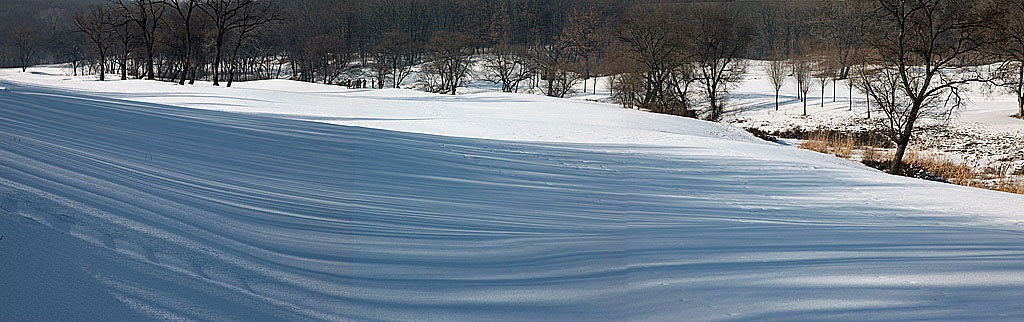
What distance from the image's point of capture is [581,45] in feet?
207

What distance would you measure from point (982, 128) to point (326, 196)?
30990 millimetres

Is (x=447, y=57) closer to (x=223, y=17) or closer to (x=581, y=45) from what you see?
(x=581, y=45)

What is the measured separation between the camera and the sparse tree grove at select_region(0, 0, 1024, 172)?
16.8 m

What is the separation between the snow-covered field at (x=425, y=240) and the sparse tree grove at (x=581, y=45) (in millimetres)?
11709

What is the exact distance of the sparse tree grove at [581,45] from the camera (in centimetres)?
1678

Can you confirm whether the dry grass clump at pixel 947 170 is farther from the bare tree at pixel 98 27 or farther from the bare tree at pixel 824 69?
the bare tree at pixel 98 27

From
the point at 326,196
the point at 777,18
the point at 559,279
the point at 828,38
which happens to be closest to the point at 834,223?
the point at 559,279

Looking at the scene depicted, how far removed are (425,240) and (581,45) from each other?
61.2 meters

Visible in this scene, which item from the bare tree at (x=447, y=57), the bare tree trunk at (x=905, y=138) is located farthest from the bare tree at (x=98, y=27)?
the bare tree trunk at (x=905, y=138)

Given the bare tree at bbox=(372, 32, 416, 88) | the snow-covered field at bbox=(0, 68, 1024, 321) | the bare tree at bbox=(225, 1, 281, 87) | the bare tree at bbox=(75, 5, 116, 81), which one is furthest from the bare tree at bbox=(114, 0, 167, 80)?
the snow-covered field at bbox=(0, 68, 1024, 321)

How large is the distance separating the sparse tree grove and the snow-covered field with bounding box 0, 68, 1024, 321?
11709 mm

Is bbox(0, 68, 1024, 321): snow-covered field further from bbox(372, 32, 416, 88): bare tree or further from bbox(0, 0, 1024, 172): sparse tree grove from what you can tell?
bbox(372, 32, 416, 88): bare tree

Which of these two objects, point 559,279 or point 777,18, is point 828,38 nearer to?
point 777,18

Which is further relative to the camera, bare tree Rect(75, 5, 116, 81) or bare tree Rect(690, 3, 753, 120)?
bare tree Rect(75, 5, 116, 81)
